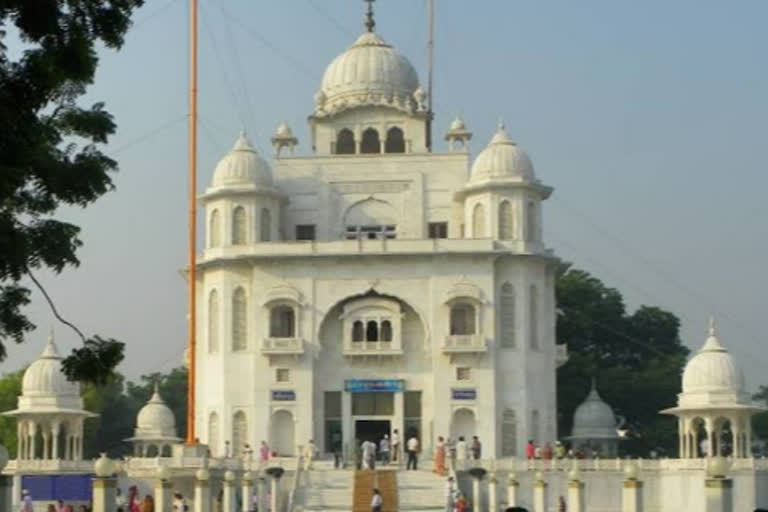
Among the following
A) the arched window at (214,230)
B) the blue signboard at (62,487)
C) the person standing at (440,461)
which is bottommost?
the blue signboard at (62,487)

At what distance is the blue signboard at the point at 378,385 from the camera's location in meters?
55.4

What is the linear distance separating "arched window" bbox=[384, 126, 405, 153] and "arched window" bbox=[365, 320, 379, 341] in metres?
7.41

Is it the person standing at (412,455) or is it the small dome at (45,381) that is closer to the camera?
the person standing at (412,455)

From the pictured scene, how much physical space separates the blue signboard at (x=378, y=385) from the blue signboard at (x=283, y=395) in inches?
68.4

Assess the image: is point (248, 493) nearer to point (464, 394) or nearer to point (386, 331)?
point (464, 394)

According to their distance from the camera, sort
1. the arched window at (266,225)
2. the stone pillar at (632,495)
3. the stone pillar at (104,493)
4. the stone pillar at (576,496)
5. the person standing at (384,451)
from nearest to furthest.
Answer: the stone pillar at (104,493) < the stone pillar at (632,495) < the stone pillar at (576,496) < the person standing at (384,451) < the arched window at (266,225)

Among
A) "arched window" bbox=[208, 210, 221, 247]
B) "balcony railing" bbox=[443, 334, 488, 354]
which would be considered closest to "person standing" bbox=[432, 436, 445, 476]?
"balcony railing" bbox=[443, 334, 488, 354]

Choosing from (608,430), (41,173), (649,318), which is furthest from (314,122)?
(41,173)

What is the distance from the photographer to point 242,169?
57.5m

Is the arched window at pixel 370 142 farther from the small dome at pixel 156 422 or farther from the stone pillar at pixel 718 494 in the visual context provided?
the stone pillar at pixel 718 494

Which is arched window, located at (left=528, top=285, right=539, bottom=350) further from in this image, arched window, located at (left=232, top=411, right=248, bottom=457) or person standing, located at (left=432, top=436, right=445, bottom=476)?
arched window, located at (left=232, top=411, right=248, bottom=457)

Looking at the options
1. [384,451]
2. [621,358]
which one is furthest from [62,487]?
[621,358]

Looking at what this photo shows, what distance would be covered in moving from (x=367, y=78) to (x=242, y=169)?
6581 mm

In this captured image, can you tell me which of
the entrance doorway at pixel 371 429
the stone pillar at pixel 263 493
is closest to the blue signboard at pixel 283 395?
the entrance doorway at pixel 371 429
